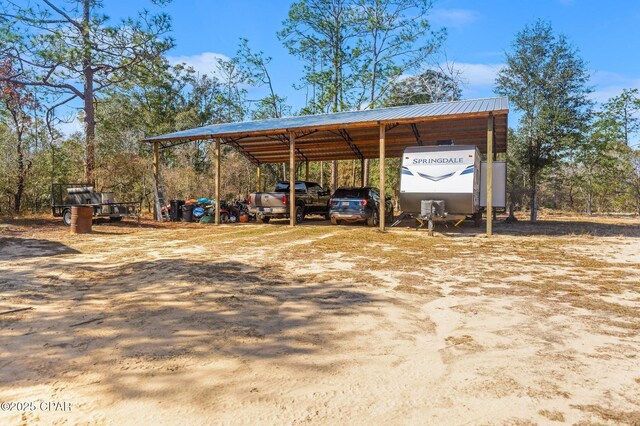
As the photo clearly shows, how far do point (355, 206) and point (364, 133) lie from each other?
447cm

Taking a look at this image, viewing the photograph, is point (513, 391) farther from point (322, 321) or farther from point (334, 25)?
point (334, 25)

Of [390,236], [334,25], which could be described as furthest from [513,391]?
[334,25]

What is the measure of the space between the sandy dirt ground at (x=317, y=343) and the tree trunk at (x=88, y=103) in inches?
540

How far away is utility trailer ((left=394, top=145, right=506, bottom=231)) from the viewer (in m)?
11.6

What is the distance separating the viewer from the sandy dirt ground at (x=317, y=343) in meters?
2.20

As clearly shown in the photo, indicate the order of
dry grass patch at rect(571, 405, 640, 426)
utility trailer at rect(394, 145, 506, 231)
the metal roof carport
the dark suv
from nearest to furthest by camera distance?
dry grass patch at rect(571, 405, 640, 426) < utility trailer at rect(394, 145, 506, 231) < the metal roof carport < the dark suv

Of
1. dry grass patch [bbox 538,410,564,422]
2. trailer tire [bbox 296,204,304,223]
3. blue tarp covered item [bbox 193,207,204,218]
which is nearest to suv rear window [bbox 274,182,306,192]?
trailer tire [bbox 296,204,304,223]

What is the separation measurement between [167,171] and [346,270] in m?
20.6

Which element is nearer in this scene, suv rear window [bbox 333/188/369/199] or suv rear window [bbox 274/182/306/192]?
suv rear window [bbox 333/188/369/199]

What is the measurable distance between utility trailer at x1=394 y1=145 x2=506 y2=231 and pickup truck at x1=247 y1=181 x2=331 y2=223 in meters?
5.50

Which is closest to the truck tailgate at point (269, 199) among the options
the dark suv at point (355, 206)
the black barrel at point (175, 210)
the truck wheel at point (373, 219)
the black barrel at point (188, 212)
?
the dark suv at point (355, 206)

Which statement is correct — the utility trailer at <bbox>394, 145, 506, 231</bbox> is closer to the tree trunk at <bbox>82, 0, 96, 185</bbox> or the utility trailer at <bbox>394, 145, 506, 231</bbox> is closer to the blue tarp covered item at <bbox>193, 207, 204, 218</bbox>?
the blue tarp covered item at <bbox>193, 207, 204, 218</bbox>

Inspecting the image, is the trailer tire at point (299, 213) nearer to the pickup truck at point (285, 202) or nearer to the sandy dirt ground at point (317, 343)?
the pickup truck at point (285, 202)

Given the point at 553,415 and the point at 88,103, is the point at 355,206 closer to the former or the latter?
the point at 553,415
